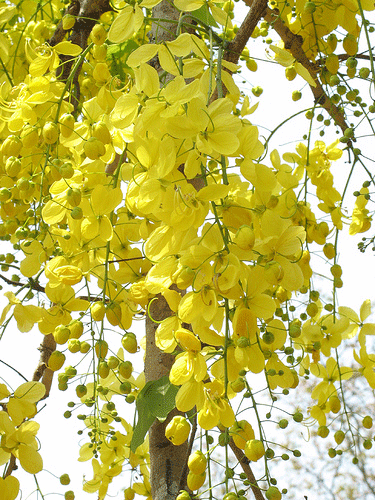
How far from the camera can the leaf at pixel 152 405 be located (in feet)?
2.49

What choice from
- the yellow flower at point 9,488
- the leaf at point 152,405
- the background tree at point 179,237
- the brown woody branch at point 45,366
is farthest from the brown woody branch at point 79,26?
the yellow flower at point 9,488

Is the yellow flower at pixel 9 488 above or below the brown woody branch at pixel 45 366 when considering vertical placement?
below

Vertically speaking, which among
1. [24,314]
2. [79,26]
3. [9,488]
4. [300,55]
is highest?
[79,26]

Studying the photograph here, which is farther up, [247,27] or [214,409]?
[247,27]

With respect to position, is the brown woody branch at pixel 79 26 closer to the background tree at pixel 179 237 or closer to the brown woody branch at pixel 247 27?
the background tree at pixel 179 237

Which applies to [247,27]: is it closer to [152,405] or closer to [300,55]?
[300,55]

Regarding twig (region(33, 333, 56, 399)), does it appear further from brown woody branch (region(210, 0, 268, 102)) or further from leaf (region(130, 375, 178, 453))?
brown woody branch (region(210, 0, 268, 102))

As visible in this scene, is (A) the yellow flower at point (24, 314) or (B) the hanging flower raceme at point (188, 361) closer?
(B) the hanging flower raceme at point (188, 361)

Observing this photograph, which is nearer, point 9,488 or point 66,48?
point 9,488

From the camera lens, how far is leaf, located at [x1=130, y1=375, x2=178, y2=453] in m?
0.76

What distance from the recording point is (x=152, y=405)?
78 centimetres

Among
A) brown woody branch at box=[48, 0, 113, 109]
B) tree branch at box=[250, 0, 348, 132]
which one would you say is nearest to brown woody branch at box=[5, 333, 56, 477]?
brown woody branch at box=[48, 0, 113, 109]

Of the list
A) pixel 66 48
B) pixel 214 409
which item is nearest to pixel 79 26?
pixel 66 48

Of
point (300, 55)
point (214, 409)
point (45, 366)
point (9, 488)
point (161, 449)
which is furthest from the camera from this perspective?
point (45, 366)
